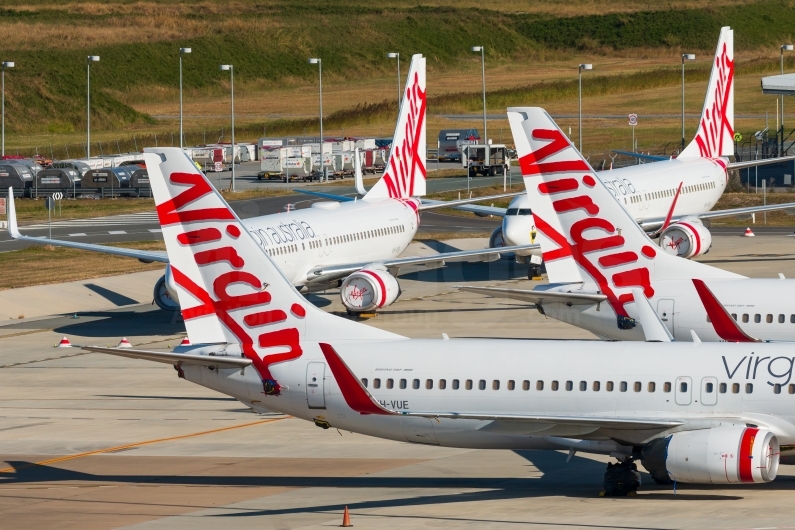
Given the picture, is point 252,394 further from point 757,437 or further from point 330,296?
point 330,296

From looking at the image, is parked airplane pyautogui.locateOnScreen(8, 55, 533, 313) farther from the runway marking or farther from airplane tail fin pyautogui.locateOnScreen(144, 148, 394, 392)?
airplane tail fin pyautogui.locateOnScreen(144, 148, 394, 392)

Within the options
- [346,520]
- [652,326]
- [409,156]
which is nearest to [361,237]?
[409,156]

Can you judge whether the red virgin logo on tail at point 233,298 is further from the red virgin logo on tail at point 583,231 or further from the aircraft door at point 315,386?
the red virgin logo on tail at point 583,231

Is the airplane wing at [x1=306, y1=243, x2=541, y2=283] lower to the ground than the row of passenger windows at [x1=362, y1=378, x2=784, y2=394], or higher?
higher

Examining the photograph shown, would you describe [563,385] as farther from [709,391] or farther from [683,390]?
[709,391]

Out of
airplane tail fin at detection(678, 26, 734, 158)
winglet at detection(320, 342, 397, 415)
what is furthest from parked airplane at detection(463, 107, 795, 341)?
airplane tail fin at detection(678, 26, 734, 158)

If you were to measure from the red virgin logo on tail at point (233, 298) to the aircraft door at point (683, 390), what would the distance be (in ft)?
28.0

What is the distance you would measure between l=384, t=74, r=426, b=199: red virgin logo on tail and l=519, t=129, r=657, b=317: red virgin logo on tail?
95.1ft

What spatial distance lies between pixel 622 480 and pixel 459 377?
4189mm

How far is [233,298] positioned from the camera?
32.3m

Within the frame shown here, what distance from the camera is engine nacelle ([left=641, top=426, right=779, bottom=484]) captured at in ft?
91.2

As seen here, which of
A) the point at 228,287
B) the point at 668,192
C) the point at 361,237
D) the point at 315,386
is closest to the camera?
the point at 315,386

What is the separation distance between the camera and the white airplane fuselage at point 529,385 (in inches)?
1167

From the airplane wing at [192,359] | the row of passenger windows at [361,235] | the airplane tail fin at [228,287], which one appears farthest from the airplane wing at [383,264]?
the airplane wing at [192,359]
